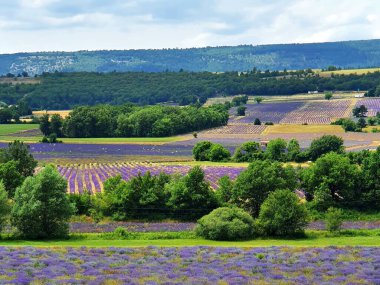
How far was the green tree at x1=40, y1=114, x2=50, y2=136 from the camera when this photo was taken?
15630cm

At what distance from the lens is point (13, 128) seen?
545 ft

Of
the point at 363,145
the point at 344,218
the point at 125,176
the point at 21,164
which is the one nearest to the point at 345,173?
the point at 344,218

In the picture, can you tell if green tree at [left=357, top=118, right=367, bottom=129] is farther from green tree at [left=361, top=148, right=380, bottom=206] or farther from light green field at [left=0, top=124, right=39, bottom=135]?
green tree at [left=361, top=148, right=380, bottom=206]

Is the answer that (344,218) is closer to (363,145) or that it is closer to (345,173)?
(345,173)

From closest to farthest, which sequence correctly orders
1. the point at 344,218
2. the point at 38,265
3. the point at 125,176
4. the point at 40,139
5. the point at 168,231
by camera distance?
the point at 38,265, the point at 168,231, the point at 344,218, the point at 125,176, the point at 40,139

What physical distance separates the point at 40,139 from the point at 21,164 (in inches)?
2915

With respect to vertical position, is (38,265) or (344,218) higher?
(38,265)

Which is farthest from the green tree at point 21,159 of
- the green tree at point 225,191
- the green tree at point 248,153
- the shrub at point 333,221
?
the green tree at point 248,153

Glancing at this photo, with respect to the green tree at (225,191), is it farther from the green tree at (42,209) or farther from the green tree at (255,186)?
the green tree at (42,209)

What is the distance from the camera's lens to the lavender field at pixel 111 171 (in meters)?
80.0

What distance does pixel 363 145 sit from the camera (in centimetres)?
11712

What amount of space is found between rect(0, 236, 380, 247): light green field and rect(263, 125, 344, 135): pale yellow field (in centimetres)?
9270

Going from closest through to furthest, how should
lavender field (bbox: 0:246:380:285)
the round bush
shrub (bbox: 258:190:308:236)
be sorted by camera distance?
lavender field (bbox: 0:246:380:285), the round bush, shrub (bbox: 258:190:308:236)

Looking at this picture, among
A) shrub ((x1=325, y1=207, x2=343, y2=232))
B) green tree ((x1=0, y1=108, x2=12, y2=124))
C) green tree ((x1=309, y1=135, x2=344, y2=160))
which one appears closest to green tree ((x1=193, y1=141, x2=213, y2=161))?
green tree ((x1=309, y1=135, x2=344, y2=160))
